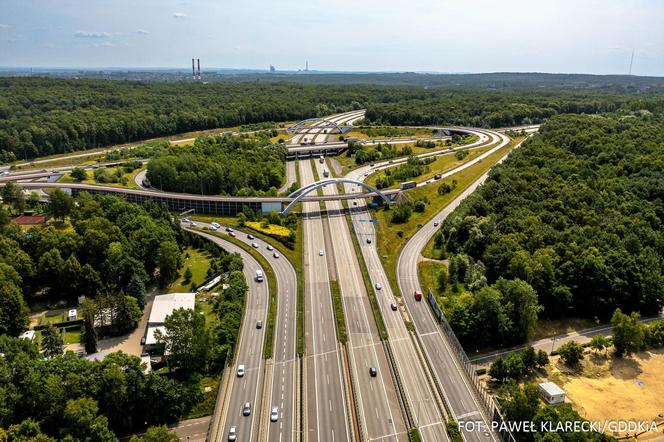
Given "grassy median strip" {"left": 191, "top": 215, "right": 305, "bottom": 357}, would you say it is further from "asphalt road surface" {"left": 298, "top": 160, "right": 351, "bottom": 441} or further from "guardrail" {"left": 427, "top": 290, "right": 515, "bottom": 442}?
"guardrail" {"left": 427, "top": 290, "right": 515, "bottom": 442}

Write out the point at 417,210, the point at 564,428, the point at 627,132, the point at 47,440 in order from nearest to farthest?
1. the point at 47,440
2. the point at 564,428
3. the point at 417,210
4. the point at 627,132

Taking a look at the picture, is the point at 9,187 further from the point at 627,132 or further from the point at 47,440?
the point at 627,132

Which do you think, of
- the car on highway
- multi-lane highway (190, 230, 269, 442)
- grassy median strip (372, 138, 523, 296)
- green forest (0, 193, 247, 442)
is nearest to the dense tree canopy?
grassy median strip (372, 138, 523, 296)

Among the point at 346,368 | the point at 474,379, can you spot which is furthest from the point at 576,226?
the point at 346,368

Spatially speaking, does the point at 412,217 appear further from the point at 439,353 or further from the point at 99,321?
the point at 99,321

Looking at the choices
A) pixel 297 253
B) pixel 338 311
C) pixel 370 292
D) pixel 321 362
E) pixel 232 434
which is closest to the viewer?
pixel 232 434

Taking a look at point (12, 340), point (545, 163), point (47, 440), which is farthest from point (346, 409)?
point (545, 163)

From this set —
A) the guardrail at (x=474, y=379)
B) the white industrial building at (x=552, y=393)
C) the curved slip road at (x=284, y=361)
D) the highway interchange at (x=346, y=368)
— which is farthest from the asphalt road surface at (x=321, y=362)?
the white industrial building at (x=552, y=393)

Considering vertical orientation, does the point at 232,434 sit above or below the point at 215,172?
below
